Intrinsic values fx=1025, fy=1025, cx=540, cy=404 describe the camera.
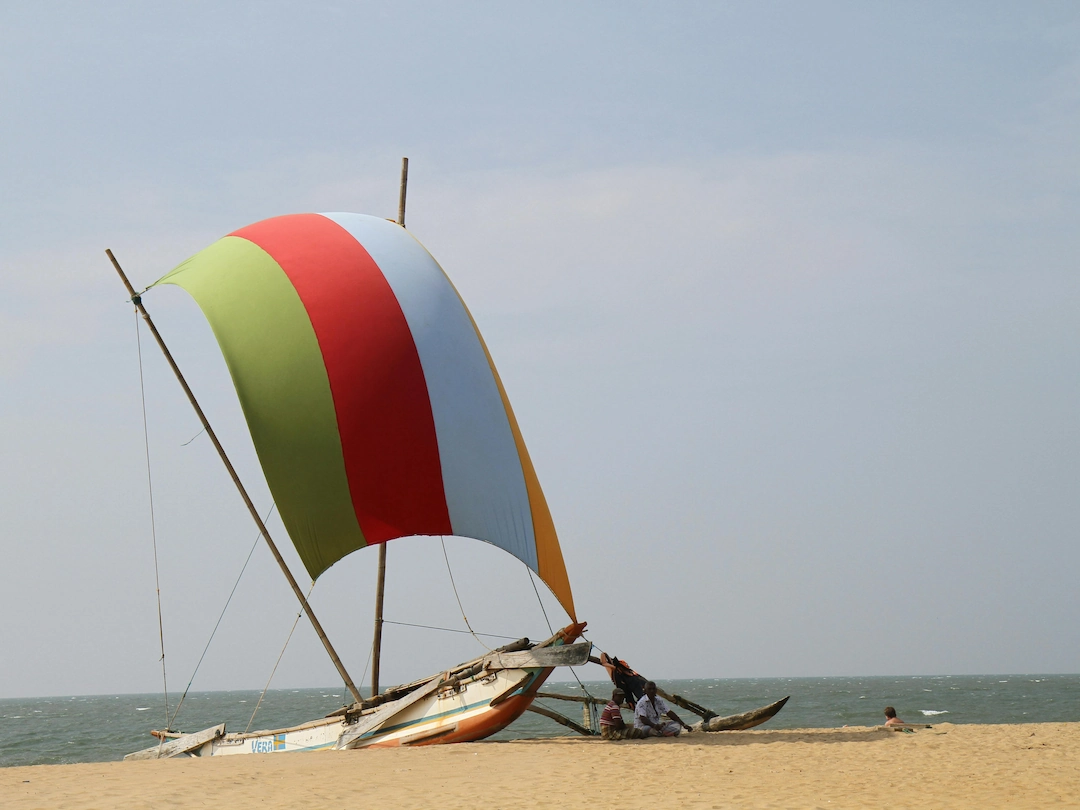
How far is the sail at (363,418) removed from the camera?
13430mm

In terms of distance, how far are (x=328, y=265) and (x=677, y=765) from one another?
7927mm

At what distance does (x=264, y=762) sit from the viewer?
473 inches

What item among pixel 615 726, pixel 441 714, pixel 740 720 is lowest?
pixel 740 720

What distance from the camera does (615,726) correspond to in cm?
1347

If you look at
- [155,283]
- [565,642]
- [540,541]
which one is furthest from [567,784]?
[155,283]

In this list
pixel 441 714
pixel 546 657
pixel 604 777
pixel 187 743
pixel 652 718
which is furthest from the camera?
pixel 187 743

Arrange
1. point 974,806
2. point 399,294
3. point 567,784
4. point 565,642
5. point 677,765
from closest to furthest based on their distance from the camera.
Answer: point 974,806
point 567,784
point 677,765
point 565,642
point 399,294

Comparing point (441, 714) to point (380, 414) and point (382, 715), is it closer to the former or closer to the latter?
point (382, 715)

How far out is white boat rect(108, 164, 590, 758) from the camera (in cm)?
1340

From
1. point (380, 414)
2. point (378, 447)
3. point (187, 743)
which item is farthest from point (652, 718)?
point (187, 743)

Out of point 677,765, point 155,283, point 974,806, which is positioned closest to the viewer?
point 974,806

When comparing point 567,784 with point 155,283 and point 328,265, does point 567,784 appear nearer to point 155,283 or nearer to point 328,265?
point 328,265

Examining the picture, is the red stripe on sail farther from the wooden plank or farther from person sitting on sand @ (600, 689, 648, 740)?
person sitting on sand @ (600, 689, 648, 740)

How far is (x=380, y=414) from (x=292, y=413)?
114cm
